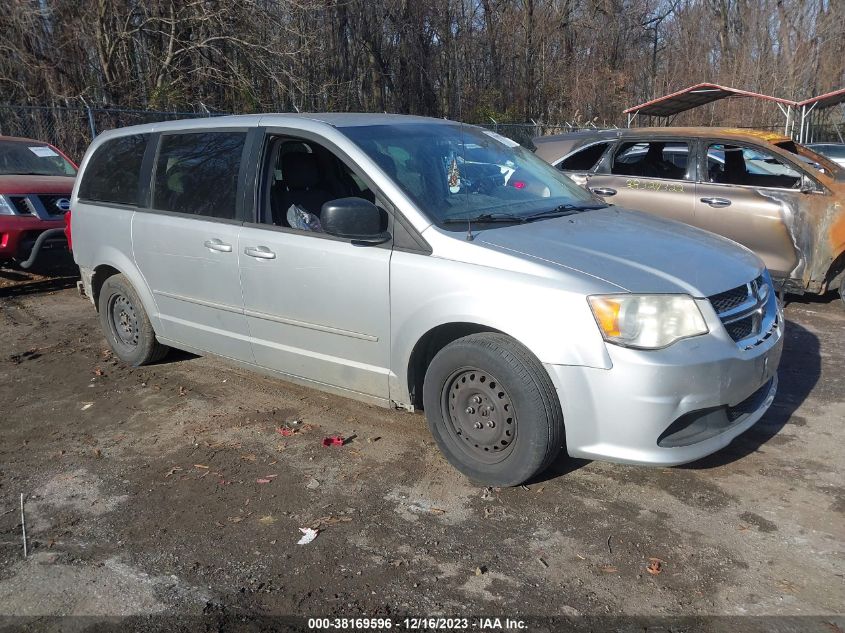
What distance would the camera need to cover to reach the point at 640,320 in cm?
323

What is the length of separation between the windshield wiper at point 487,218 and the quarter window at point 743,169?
4.29 m

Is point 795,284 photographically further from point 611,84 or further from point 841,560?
point 611,84

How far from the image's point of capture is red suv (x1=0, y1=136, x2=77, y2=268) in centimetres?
833

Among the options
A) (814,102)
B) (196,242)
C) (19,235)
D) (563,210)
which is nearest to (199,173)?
(196,242)

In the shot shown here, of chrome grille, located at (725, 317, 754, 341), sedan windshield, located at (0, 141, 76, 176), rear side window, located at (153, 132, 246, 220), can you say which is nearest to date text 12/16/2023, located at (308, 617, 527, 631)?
chrome grille, located at (725, 317, 754, 341)

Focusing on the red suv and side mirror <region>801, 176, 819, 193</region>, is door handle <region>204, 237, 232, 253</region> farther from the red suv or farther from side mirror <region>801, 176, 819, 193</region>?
side mirror <region>801, 176, 819, 193</region>

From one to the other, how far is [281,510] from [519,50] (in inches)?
1127

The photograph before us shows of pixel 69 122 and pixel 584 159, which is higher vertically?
pixel 69 122

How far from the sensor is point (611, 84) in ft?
98.3

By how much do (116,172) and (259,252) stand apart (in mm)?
1913

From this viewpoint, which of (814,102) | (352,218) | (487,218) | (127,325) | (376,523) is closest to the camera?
(376,523)

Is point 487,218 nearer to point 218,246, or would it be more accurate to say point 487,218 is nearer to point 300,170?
point 300,170

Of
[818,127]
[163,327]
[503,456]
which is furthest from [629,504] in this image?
[818,127]

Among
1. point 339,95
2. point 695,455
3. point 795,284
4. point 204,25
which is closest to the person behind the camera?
point 695,455
